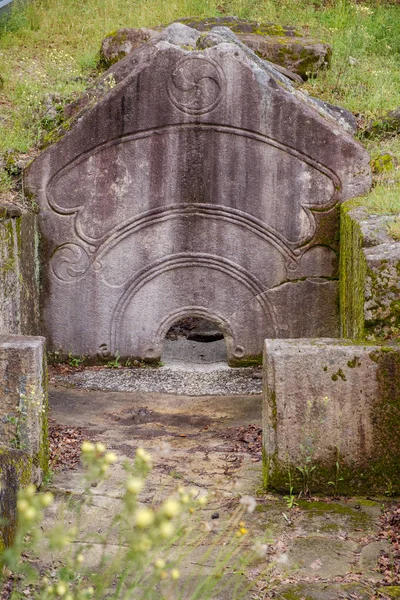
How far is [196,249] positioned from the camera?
7.64m

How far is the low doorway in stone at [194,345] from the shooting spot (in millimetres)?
8387

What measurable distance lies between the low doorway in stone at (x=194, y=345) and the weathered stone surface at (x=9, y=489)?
4341mm

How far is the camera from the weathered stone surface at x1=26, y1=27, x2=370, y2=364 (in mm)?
7402

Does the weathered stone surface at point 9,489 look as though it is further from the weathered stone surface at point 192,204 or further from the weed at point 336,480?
the weathered stone surface at point 192,204

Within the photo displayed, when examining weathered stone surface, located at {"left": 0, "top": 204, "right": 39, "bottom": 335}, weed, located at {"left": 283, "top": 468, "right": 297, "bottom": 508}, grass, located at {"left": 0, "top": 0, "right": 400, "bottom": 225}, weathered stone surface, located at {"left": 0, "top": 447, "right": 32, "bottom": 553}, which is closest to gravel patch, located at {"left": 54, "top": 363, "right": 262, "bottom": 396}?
weathered stone surface, located at {"left": 0, "top": 204, "right": 39, "bottom": 335}

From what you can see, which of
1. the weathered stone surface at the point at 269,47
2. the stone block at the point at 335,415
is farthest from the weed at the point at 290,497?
the weathered stone surface at the point at 269,47

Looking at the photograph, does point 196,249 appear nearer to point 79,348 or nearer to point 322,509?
point 79,348

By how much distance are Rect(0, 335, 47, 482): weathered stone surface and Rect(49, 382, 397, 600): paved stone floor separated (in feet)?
1.04

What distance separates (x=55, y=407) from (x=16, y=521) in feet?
10.5

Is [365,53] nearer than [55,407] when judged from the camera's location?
No

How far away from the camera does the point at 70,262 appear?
25.1 feet

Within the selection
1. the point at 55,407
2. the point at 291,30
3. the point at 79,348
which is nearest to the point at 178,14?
the point at 291,30

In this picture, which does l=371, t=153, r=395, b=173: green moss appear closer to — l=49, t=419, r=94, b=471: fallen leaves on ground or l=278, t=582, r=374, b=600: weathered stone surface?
l=49, t=419, r=94, b=471: fallen leaves on ground

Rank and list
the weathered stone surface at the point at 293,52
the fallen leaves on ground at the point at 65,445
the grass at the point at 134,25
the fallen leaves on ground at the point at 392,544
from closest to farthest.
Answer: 1. the fallen leaves on ground at the point at 392,544
2. the fallen leaves on ground at the point at 65,445
3. the grass at the point at 134,25
4. the weathered stone surface at the point at 293,52
